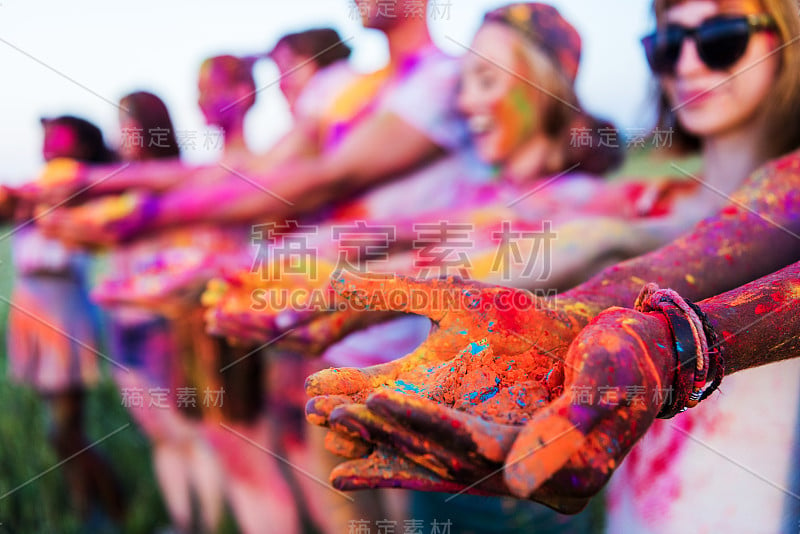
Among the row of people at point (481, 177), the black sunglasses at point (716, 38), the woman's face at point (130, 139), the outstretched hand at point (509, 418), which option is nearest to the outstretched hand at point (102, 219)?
the row of people at point (481, 177)

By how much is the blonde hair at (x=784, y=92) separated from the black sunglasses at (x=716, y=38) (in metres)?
0.03

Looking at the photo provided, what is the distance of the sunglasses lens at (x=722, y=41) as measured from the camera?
1341mm

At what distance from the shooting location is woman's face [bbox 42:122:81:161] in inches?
70.2

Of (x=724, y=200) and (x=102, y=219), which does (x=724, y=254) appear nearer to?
(x=724, y=200)

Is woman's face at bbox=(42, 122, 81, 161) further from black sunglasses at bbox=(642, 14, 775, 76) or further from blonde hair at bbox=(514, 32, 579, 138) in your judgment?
black sunglasses at bbox=(642, 14, 775, 76)

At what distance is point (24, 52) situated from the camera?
5.75 ft

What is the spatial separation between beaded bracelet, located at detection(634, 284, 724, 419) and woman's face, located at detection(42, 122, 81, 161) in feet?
5.40

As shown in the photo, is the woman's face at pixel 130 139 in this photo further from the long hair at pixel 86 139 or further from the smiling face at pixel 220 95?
the smiling face at pixel 220 95

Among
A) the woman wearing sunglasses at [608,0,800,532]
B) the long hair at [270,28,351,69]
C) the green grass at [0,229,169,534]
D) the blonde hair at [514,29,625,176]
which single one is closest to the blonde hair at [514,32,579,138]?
the blonde hair at [514,29,625,176]

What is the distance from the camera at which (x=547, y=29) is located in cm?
152

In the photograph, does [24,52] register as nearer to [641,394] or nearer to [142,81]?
[142,81]

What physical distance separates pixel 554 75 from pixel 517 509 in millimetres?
1023

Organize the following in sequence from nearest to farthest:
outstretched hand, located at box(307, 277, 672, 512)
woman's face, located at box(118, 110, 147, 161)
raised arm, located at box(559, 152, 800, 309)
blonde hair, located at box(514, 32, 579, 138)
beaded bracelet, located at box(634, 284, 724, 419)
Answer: outstretched hand, located at box(307, 277, 672, 512) → beaded bracelet, located at box(634, 284, 724, 419) → raised arm, located at box(559, 152, 800, 309) → blonde hair, located at box(514, 32, 579, 138) → woman's face, located at box(118, 110, 147, 161)

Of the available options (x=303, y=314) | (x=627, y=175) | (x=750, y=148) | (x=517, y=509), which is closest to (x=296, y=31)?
(x=303, y=314)
